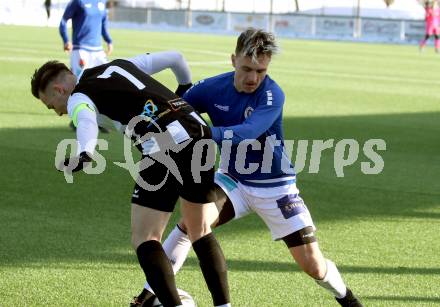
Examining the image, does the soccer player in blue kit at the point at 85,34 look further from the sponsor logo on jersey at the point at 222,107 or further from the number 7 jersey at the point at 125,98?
the number 7 jersey at the point at 125,98

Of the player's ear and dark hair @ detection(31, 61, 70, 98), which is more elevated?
dark hair @ detection(31, 61, 70, 98)

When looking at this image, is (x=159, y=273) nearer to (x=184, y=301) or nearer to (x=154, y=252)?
(x=154, y=252)

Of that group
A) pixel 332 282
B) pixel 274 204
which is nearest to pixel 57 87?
pixel 274 204

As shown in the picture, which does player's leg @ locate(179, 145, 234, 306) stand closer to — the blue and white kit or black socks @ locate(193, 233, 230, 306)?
black socks @ locate(193, 233, 230, 306)

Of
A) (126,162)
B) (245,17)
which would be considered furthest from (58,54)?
(245,17)

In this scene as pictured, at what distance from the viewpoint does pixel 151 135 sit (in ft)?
18.0

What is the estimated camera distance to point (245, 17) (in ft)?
200

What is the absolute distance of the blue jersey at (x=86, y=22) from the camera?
16250 mm

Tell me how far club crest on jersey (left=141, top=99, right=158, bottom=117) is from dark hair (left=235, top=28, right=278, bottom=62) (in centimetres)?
61

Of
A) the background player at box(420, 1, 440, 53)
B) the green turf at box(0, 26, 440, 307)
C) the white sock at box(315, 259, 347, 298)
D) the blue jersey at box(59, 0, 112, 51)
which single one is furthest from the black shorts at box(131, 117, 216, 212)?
the background player at box(420, 1, 440, 53)

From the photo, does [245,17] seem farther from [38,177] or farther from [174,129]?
[174,129]

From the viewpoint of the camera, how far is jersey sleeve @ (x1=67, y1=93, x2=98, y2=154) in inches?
197

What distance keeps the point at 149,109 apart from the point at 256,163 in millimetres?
802

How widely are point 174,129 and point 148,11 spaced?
59081mm
